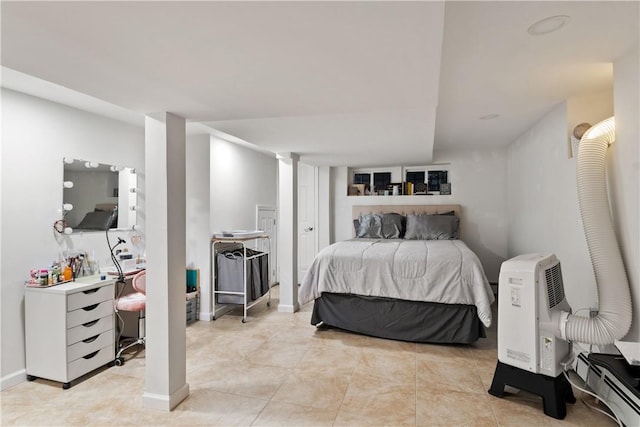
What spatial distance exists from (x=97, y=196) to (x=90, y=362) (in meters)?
1.49

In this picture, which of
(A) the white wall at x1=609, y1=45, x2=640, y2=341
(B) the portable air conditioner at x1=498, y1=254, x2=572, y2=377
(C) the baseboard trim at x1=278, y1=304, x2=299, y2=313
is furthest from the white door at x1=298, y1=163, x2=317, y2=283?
(A) the white wall at x1=609, y1=45, x2=640, y2=341

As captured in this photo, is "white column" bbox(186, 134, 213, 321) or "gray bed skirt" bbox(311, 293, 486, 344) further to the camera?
"white column" bbox(186, 134, 213, 321)

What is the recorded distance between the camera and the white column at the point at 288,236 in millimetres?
4324

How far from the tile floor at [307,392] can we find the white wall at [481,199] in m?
2.25

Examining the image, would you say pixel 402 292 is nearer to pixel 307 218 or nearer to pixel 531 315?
pixel 531 315

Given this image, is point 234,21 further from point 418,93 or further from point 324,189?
point 324,189

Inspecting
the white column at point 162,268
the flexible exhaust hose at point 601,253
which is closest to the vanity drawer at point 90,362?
the white column at point 162,268

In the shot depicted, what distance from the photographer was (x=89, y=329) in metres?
2.65

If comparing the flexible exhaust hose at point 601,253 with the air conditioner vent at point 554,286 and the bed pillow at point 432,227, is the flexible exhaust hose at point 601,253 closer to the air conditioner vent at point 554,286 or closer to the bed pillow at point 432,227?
the air conditioner vent at point 554,286

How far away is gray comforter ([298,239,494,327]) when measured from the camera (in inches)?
122

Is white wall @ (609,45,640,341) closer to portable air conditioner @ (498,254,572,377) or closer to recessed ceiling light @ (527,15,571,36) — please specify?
portable air conditioner @ (498,254,572,377)

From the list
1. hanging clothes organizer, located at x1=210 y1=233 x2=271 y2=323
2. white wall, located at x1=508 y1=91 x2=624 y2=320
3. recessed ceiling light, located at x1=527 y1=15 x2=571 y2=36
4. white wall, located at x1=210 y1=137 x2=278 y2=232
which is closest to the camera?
recessed ceiling light, located at x1=527 y1=15 x2=571 y2=36

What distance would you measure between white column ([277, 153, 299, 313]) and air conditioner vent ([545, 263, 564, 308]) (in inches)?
111

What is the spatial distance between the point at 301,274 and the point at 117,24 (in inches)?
193
